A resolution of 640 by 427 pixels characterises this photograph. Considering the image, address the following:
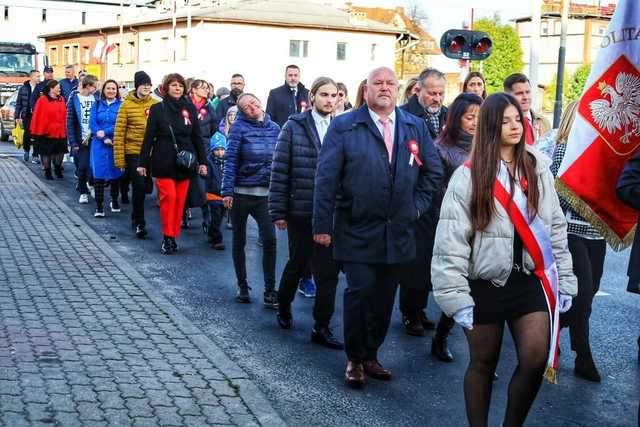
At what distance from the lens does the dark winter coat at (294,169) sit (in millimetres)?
7660

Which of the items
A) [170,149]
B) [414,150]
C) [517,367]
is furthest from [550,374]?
[170,149]

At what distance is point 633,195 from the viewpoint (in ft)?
15.6

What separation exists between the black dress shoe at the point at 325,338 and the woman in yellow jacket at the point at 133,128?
572cm

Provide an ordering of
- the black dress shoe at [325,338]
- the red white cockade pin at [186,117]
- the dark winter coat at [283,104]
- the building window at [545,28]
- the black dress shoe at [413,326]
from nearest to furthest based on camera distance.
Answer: the black dress shoe at [325,338], the black dress shoe at [413,326], the red white cockade pin at [186,117], the dark winter coat at [283,104], the building window at [545,28]

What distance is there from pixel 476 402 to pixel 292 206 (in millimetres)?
3036

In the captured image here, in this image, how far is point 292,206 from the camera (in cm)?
770

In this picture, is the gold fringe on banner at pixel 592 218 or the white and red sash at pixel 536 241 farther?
the gold fringe on banner at pixel 592 218

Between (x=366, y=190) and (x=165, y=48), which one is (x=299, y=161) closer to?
(x=366, y=190)

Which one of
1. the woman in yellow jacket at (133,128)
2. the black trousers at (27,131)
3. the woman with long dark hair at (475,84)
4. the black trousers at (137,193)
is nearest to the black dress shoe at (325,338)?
the woman with long dark hair at (475,84)

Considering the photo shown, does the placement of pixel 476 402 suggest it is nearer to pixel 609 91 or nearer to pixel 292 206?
pixel 609 91

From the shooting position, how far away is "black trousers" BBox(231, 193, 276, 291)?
883 cm

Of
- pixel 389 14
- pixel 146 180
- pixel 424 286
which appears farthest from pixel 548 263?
pixel 389 14

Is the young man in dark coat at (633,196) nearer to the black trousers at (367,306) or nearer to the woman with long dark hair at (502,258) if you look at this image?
the woman with long dark hair at (502,258)

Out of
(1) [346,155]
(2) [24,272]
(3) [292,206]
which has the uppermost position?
(1) [346,155]
